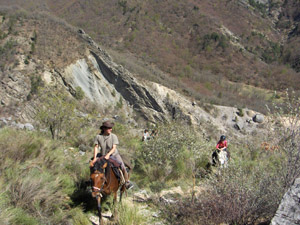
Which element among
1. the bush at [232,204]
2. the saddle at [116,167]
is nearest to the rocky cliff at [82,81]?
the saddle at [116,167]

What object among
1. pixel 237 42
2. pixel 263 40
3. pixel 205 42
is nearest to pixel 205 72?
pixel 205 42

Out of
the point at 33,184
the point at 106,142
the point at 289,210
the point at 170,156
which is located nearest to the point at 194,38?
the point at 170,156

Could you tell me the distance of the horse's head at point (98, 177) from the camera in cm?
380

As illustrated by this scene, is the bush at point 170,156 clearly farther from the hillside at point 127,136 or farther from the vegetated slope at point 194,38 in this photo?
the vegetated slope at point 194,38

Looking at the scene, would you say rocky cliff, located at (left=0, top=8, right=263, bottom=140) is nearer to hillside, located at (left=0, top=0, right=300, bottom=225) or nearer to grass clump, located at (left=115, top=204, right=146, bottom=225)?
hillside, located at (left=0, top=0, right=300, bottom=225)

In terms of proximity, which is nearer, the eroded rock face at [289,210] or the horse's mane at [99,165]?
the eroded rock face at [289,210]

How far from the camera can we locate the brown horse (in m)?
3.80

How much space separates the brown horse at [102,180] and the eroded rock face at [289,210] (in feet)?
8.37

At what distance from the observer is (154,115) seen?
76.0ft

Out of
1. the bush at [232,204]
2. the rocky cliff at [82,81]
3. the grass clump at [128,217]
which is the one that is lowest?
the rocky cliff at [82,81]

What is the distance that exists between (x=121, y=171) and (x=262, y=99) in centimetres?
4063

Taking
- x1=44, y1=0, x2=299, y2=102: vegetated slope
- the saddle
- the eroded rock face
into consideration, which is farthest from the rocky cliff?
x1=44, y1=0, x2=299, y2=102: vegetated slope

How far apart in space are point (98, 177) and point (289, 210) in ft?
9.04

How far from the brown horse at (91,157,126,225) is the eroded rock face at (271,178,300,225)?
8.37 ft
